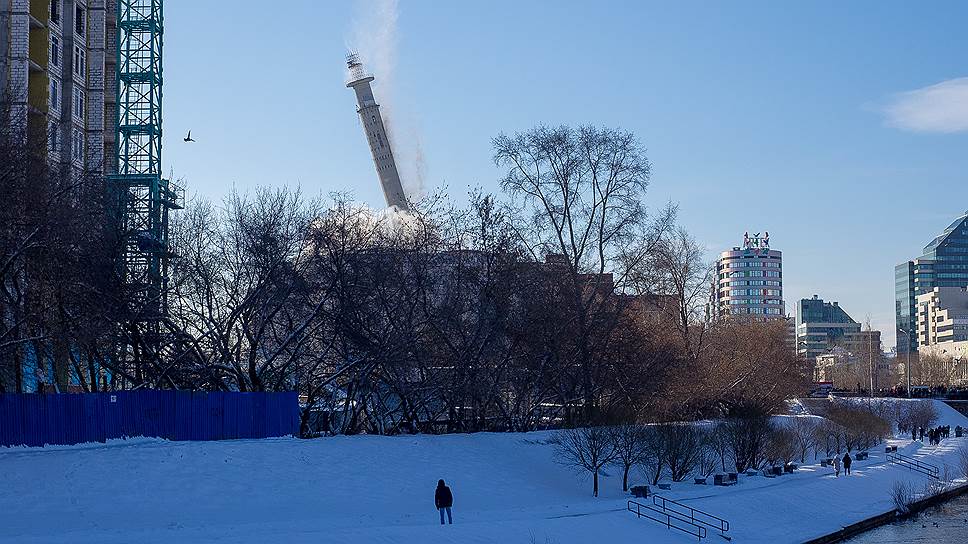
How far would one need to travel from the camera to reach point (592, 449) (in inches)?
1957

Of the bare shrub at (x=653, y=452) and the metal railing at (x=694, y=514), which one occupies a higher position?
the bare shrub at (x=653, y=452)

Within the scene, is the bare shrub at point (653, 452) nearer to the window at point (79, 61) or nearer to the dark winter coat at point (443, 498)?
the dark winter coat at point (443, 498)

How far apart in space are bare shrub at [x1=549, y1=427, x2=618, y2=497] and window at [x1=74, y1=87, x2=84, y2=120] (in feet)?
132

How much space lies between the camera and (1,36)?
62.3m

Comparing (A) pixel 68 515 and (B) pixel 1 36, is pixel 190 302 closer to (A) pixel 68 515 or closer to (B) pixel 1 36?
(A) pixel 68 515

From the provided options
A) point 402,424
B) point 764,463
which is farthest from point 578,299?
point 764,463

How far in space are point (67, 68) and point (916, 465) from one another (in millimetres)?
63547

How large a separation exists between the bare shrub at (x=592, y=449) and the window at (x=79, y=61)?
4204 centimetres

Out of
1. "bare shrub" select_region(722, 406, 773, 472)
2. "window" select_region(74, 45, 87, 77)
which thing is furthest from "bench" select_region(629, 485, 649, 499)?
"window" select_region(74, 45, 87, 77)

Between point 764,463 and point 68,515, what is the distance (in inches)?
1774

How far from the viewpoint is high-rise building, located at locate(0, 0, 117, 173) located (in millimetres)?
62000

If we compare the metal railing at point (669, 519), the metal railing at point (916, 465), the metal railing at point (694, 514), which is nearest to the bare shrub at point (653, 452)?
the metal railing at point (694, 514)

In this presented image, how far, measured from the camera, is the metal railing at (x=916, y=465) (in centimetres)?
7557

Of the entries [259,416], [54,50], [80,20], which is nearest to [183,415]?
[259,416]
